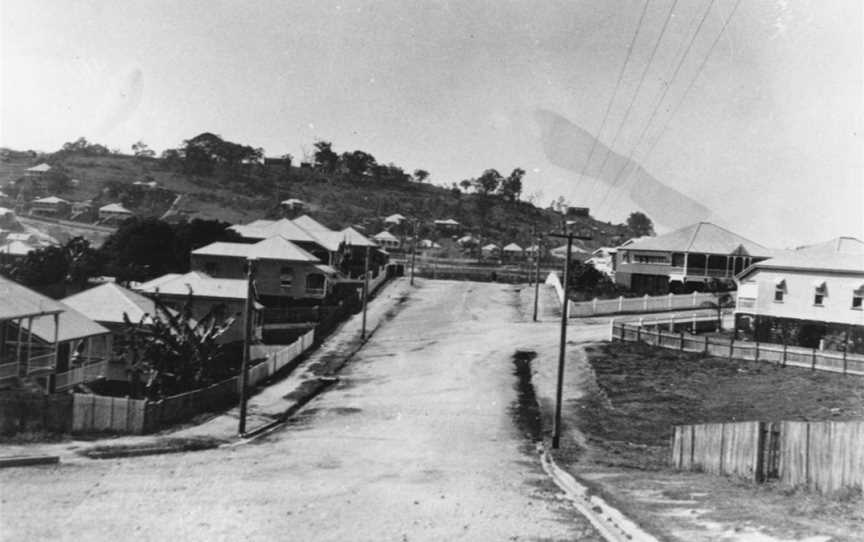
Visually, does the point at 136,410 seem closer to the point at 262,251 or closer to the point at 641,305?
the point at 262,251

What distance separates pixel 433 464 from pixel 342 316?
30.0 meters

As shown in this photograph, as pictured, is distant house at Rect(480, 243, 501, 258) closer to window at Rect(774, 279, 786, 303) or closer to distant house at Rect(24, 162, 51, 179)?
window at Rect(774, 279, 786, 303)

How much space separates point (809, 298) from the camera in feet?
129

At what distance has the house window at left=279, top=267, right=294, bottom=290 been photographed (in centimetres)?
5527

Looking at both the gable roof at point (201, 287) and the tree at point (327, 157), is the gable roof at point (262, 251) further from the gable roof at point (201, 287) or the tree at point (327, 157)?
the tree at point (327, 157)

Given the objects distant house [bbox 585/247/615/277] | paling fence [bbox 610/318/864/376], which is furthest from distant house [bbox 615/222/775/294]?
paling fence [bbox 610/318/864/376]

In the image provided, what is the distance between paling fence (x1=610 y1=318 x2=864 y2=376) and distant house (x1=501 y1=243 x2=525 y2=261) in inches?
2407

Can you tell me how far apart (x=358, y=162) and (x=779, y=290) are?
399 feet

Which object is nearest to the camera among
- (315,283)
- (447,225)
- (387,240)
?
(315,283)

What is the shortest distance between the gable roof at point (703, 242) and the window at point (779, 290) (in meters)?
17.8

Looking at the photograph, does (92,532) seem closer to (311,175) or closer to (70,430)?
(70,430)

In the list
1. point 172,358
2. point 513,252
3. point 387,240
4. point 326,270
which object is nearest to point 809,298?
point 172,358

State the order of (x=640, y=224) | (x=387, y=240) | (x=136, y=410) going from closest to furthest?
(x=136, y=410)
(x=387, y=240)
(x=640, y=224)

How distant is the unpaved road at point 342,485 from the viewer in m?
12.0
